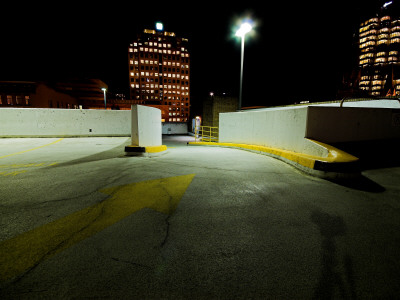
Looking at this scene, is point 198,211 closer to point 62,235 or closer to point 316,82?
point 62,235

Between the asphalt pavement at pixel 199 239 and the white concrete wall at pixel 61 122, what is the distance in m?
14.0

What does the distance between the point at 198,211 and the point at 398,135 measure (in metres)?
10.2

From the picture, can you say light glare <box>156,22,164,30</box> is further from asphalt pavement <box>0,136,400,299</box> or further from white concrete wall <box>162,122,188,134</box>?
asphalt pavement <box>0,136,400,299</box>

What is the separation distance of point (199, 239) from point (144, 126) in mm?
6757

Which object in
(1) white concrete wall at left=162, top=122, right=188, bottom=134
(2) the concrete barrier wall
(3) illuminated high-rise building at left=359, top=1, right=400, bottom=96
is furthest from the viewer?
(3) illuminated high-rise building at left=359, top=1, right=400, bottom=96

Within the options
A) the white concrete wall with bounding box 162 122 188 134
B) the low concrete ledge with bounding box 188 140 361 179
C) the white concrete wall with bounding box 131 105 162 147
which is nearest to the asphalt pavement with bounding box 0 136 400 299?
the low concrete ledge with bounding box 188 140 361 179

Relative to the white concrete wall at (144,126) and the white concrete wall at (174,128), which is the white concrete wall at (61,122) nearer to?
the white concrete wall at (144,126)

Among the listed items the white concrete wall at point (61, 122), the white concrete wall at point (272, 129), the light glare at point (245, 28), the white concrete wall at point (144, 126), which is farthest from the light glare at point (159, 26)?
the white concrete wall at point (144, 126)

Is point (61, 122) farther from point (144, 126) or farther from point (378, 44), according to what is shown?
point (378, 44)

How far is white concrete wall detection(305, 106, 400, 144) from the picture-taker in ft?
21.2

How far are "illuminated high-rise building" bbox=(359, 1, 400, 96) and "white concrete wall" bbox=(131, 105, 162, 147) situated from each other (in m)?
135

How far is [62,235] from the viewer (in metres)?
2.42

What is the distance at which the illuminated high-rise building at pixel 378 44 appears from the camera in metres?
106

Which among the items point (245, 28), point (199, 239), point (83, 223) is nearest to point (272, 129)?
point (245, 28)
